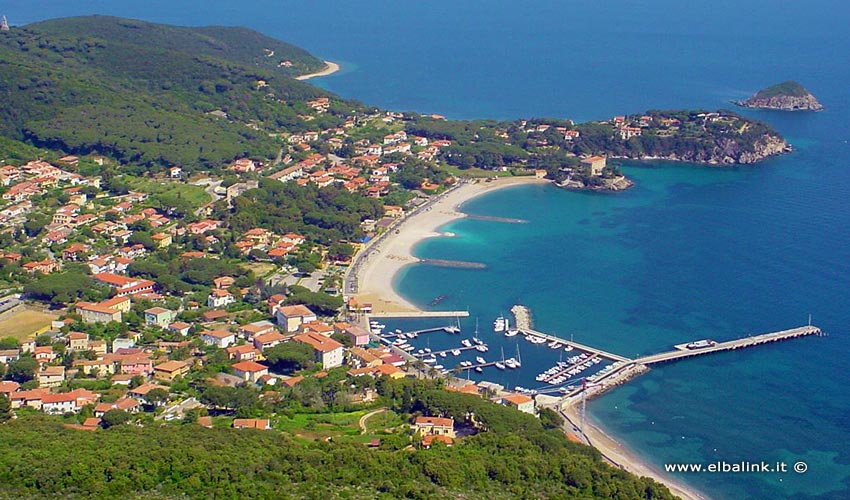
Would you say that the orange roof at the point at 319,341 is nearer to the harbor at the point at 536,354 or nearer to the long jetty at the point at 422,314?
the harbor at the point at 536,354

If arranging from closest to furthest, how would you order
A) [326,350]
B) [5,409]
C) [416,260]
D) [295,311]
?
[5,409] < [326,350] < [295,311] < [416,260]

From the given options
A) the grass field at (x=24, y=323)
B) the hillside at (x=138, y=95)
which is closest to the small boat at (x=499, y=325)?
the grass field at (x=24, y=323)

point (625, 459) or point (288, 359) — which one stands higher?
point (288, 359)

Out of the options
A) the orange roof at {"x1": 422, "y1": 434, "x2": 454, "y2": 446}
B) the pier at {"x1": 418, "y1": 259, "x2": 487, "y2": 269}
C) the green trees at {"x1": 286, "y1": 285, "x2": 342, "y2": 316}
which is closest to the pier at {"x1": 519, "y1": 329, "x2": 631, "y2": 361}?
the green trees at {"x1": 286, "y1": 285, "x2": 342, "y2": 316}

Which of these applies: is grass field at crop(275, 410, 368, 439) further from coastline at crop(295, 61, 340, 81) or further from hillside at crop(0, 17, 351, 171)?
coastline at crop(295, 61, 340, 81)

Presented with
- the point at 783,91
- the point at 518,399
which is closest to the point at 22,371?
the point at 518,399

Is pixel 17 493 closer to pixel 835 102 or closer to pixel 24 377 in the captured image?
pixel 24 377

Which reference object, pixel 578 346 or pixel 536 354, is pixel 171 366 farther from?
pixel 578 346
